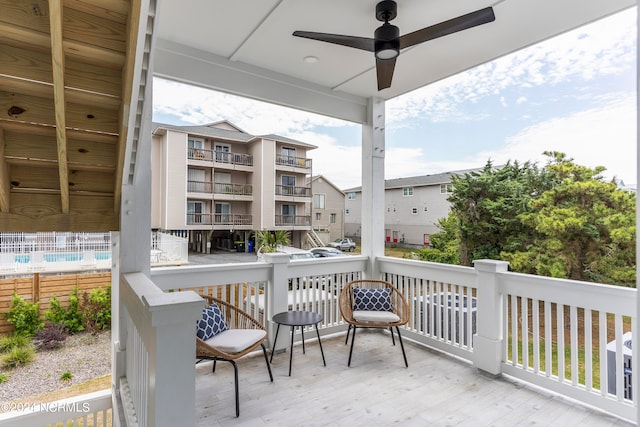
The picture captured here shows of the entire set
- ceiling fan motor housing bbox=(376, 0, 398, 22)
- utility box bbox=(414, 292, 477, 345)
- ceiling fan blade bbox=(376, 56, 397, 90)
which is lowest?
utility box bbox=(414, 292, 477, 345)

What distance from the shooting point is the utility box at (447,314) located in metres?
3.25

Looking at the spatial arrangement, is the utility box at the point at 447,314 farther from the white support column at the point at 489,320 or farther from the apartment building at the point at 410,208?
the apartment building at the point at 410,208

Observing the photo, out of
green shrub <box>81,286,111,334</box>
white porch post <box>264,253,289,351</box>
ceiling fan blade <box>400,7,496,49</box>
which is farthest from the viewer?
white porch post <box>264,253,289,351</box>

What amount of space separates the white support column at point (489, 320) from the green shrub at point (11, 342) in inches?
138

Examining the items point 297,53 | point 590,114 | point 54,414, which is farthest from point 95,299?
point 590,114

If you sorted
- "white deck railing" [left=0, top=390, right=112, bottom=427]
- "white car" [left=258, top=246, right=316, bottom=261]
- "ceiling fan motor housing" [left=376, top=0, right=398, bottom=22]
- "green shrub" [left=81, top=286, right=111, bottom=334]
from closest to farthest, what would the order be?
"white deck railing" [left=0, top=390, right=112, bottom=427]
"ceiling fan motor housing" [left=376, top=0, right=398, bottom=22]
"green shrub" [left=81, top=286, right=111, bottom=334]
"white car" [left=258, top=246, right=316, bottom=261]

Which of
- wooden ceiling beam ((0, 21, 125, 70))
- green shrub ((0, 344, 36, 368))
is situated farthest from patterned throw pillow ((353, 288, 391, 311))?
wooden ceiling beam ((0, 21, 125, 70))

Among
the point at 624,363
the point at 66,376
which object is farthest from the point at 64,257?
the point at 624,363

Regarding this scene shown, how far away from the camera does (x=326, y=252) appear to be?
158 inches

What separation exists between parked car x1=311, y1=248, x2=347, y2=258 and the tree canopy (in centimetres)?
101

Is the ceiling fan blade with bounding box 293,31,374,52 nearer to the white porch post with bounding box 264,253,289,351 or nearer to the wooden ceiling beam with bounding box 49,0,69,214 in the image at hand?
the wooden ceiling beam with bounding box 49,0,69,214

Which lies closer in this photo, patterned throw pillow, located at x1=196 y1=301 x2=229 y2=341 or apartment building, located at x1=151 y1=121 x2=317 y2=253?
patterned throw pillow, located at x1=196 y1=301 x2=229 y2=341

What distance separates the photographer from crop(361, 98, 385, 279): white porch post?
416 cm

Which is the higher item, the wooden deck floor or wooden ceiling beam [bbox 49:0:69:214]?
wooden ceiling beam [bbox 49:0:69:214]
